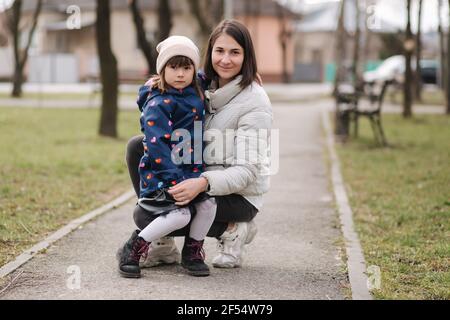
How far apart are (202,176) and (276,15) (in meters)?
48.5

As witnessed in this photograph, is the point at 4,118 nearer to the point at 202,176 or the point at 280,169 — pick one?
the point at 280,169

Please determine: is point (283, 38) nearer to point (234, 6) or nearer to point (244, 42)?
point (234, 6)

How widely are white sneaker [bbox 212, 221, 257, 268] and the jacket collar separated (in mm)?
841

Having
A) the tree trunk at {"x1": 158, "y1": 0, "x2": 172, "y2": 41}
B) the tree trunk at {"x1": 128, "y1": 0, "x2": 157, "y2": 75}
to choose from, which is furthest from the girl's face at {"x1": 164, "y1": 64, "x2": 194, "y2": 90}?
the tree trunk at {"x1": 158, "y1": 0, "x2": 172, "y2": 41}

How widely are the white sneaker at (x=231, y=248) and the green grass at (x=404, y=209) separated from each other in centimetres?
100

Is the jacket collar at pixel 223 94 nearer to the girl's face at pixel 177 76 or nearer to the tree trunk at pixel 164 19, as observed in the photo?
the girl's face at pixel 177 76

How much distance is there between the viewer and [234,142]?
550 cm

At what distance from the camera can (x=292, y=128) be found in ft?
61.9

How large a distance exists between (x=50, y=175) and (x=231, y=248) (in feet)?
16.6

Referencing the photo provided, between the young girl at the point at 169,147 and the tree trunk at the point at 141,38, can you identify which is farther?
the tree trunk at the point at 141,38

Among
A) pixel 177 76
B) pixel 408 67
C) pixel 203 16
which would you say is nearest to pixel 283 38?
pixel 203 16

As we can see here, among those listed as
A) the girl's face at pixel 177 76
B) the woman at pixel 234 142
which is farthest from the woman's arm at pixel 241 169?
the girl's face at pixel 177 76

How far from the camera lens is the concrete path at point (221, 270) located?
16.3ft
